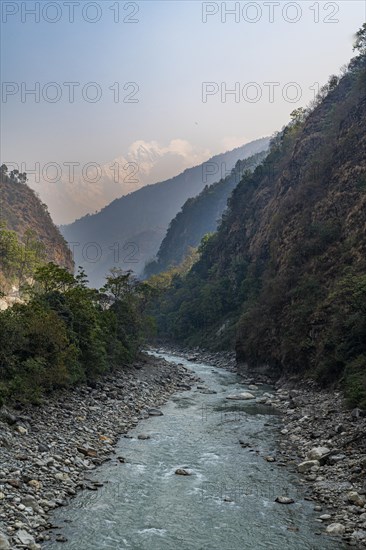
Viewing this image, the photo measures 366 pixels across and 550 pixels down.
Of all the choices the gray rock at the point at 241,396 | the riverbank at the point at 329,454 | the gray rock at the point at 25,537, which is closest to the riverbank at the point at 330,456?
→ the riverbank at the point at 329,454

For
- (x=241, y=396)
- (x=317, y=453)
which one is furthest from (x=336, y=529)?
(x=241, y=396)

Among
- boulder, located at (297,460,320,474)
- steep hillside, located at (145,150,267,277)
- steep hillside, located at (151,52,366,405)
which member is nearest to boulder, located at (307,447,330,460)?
boulder, located at (297,460,320,474)

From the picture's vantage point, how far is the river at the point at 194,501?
10953 millimetres

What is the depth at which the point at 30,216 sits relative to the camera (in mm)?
123500

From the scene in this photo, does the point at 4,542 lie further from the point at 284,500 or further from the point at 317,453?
the point at 317,453

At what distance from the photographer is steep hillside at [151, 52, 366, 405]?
29.4 m

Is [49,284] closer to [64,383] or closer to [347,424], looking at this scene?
[64,383]

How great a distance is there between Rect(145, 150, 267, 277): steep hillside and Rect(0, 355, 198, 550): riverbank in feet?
435

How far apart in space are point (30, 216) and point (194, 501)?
394 ft

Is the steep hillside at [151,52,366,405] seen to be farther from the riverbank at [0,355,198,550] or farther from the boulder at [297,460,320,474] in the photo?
the riverbank at [0,355,198,550]

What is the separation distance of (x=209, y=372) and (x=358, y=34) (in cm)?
5086

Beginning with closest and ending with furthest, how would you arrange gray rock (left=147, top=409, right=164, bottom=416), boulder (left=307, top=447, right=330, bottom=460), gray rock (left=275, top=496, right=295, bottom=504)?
gray rock (left=275, top=496, right=295, bottom=504) < boulder (left=307, top=447, right=330, bottom=460) < gray rock (left=147, top=409, right=164, bottom=416)

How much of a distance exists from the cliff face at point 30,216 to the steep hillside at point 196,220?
4467cm

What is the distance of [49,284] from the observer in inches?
1777
